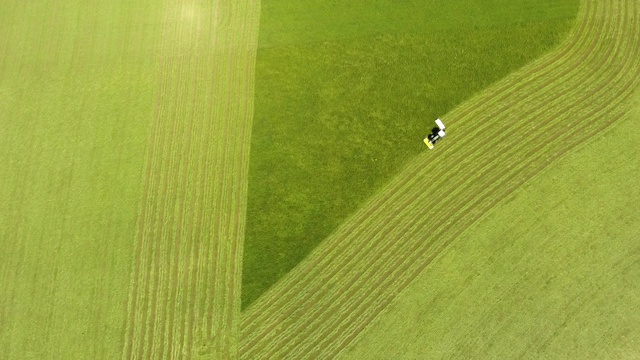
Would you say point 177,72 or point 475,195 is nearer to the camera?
point 475,195

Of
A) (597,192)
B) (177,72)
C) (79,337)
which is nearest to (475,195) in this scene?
(597,192)

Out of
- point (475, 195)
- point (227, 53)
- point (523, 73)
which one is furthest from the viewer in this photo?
point (227, 53)

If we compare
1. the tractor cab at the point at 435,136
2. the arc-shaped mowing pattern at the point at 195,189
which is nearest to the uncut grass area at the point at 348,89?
the tractor cab at the point at 435,136

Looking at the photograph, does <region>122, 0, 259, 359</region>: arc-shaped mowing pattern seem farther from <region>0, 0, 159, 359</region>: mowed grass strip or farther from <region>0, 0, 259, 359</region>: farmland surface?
<region>0, 0, 159, 359</region>: mowed grass strip

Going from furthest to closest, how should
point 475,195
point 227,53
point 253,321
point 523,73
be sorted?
1. point 227,53
2. point 523,73
3. point 475,195
4. point 253,321

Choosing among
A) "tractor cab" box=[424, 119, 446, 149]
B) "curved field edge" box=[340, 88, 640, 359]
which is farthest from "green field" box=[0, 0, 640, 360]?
"tractor cab" box=[424, 119, 446, 149]

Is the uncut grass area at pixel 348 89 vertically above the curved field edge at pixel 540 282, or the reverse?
the uncut grass area at pixel 348 89

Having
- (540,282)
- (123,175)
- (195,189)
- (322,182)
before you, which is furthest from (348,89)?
(540,282)

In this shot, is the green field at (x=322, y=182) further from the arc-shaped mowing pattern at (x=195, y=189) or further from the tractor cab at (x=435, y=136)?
the tractor cab at (x=435, y=136)

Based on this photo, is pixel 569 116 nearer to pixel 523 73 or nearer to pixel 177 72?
pixel 523 73
